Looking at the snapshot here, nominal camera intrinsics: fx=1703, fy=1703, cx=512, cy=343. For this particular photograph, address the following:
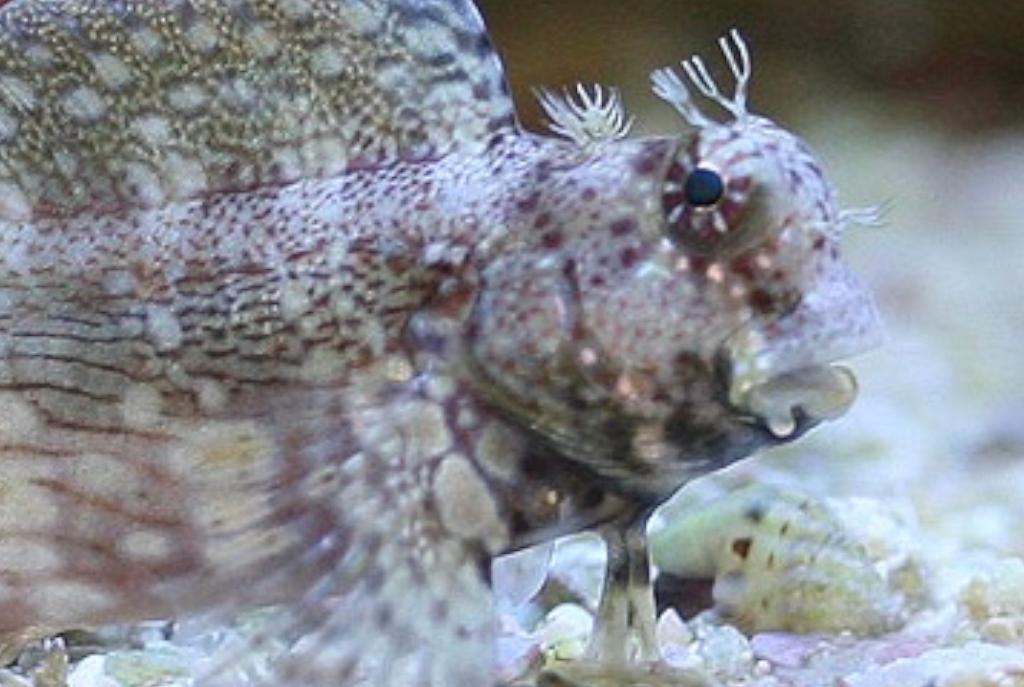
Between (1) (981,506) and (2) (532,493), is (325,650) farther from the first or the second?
(1) (981,506)

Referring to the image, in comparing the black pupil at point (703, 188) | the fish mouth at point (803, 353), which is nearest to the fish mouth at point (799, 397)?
the fish mouth at point (803, 353)

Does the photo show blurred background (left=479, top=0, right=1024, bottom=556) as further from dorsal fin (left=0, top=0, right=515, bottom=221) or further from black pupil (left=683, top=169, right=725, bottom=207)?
black pupil (left=683, top=169, right=725, bottom=207)

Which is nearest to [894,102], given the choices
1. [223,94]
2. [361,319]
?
[223,94]

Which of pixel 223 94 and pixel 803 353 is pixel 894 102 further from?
pixel 803 353

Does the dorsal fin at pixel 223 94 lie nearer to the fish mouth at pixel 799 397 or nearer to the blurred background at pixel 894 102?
the fish mouth at pixel 799 397

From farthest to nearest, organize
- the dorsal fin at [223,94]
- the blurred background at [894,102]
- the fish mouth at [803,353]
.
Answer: the blurred background at [894,102], the dorsal fin at [223,94], the fish mouth at [803,353]

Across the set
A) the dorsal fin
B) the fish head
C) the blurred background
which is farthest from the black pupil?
the blurred background
